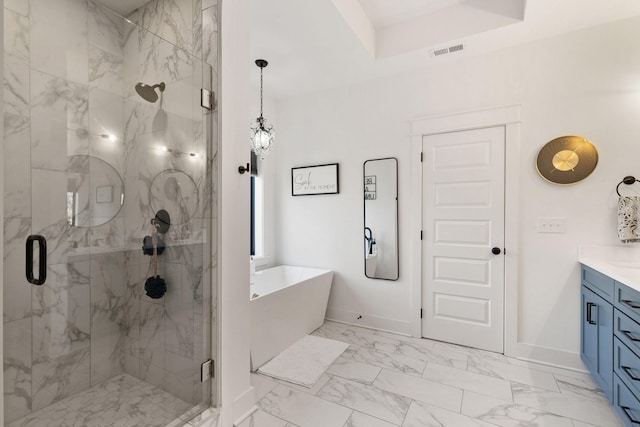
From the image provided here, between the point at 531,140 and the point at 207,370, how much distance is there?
9.91 ft

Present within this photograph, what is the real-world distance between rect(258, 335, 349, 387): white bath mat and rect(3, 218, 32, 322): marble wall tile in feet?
5.23

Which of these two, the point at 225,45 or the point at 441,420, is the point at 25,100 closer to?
the point at 225,45

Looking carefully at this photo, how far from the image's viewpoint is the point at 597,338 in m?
2.05

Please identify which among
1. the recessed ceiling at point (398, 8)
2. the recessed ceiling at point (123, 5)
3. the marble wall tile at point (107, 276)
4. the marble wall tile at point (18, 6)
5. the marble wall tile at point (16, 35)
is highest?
the recessed ceiling at point (398, 8)

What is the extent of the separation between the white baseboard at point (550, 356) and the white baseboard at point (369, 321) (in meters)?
0.98

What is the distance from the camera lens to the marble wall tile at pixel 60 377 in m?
1.61

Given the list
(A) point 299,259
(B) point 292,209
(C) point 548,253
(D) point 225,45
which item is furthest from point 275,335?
(C) point 548,253

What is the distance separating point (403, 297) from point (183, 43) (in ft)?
9.50

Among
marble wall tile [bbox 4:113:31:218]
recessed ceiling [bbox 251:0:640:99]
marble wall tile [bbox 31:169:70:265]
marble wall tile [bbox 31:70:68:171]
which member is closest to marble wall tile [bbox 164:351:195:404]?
marble wall tile [bbox 31:169:70:265]

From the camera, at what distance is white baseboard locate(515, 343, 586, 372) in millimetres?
2406

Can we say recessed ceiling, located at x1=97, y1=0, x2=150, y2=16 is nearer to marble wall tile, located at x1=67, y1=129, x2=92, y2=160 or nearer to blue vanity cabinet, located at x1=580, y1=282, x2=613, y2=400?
marble wall tile, located at x1=67, y1=129, x2=92, y2=160

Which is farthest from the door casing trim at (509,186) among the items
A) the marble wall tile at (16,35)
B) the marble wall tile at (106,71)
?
the marble wall tile at (16,35)

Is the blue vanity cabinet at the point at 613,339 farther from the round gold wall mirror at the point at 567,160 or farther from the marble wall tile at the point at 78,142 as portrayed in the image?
the marble wall tile at the point at 78,142

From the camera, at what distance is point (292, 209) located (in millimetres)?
3809
